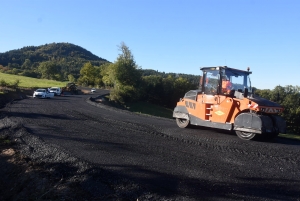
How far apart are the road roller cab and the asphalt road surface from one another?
0.51 meters

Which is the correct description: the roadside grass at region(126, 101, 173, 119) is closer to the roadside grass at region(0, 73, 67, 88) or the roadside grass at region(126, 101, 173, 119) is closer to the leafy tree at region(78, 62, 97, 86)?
the roadside grass at region(0, 73, 67, 88)

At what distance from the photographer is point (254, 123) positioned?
9617 mm

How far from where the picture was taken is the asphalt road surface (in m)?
5.44

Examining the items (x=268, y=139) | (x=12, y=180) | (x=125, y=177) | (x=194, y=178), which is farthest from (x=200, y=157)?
(x=12, y=180)

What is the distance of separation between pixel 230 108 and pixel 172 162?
4285 mm

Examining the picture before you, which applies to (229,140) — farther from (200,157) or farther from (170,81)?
(170,81)

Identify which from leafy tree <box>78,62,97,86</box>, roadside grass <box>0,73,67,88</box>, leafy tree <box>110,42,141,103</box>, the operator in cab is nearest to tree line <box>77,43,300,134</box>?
leafy tree <box>110,42,141,103</box>

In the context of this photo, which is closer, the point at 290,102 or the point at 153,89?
the point at 290,102

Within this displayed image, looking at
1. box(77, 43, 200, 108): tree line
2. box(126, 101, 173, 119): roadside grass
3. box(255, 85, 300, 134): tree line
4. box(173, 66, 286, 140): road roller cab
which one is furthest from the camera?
box(77, 43, 200, 108): tree line

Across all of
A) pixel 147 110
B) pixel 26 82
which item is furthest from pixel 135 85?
pixel 26 82

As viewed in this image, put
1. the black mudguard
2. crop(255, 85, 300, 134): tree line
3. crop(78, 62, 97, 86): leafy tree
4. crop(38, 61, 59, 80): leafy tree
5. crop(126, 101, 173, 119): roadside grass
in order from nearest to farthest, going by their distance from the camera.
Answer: the black mudguard, crop(126, 101, 173, 119): roadside grass, crop(255, 85, 300, 134): tree line, crop(78, 62, 97, 86): leafy tree, crop(38, 61, 59, 80): leafy tree

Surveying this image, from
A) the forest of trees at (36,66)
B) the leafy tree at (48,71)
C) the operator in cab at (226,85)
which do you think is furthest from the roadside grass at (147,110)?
the leafy tree at (48,71)

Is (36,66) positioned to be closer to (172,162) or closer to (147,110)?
(147,110)

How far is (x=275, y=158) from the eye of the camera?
7746 mm
